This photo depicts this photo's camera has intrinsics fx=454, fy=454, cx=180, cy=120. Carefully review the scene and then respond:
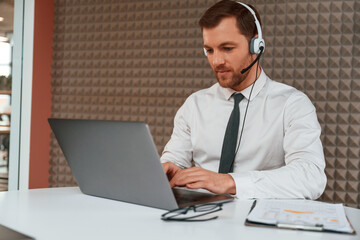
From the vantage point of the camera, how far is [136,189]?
114 cm

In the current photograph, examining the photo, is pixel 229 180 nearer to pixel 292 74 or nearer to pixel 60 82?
pixel 292 74

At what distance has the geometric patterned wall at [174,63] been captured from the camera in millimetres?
2742

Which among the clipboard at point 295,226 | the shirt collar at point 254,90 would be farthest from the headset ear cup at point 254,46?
the clipboard at point 295,226

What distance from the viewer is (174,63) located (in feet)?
10.5

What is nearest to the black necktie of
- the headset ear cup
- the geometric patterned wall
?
the headset ear cup

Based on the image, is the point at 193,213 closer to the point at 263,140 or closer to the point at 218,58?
the point at 263,140

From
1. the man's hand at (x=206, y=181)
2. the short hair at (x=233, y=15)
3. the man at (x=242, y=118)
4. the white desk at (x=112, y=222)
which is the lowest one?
the white desk at (x=112, y=222)

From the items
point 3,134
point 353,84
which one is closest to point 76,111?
point 3,134

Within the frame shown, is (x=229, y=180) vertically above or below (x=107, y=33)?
below

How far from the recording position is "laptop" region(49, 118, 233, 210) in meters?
1.04

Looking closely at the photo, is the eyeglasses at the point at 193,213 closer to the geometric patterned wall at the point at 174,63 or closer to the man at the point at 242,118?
the man at the point at 242,118

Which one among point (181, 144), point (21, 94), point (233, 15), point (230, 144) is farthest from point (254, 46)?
point (21, 94)

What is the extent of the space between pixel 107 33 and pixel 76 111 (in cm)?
65

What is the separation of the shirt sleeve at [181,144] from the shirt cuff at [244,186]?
1.71ft
